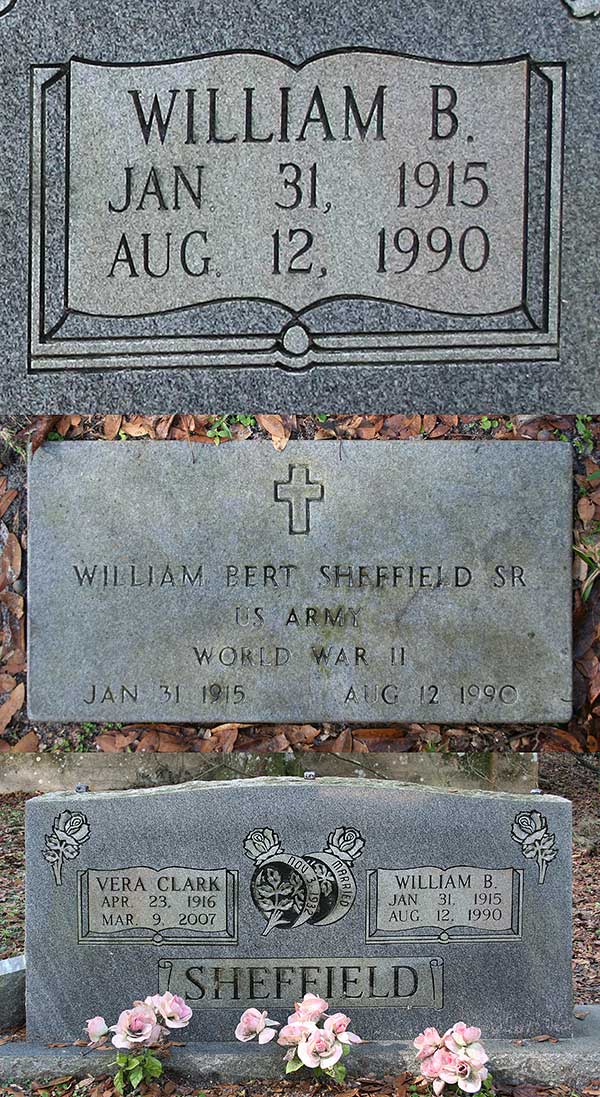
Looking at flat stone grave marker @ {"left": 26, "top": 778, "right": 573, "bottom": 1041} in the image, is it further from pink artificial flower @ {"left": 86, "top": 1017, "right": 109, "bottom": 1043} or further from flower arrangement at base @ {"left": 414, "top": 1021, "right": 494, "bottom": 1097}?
flower arrangement at base @ {"left": 414, "top": 1021, "right": 494, "bottom": 1097}

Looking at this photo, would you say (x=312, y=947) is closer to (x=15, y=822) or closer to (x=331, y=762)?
(x=331, y=762)

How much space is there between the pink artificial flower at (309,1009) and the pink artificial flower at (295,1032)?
2 cm

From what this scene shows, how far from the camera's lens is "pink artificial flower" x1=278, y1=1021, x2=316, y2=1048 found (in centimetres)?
266

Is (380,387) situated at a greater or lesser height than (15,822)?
greater

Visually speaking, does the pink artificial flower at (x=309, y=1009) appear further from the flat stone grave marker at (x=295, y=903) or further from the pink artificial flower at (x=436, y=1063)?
the pink artificial flower at (x=436, y=1063)

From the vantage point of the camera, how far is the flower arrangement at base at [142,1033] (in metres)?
2.65

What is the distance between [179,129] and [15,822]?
319cm

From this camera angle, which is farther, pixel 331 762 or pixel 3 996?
pixel 331 762

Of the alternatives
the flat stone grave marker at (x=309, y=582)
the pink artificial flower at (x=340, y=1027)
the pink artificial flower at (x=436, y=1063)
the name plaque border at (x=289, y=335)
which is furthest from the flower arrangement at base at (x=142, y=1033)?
the name plaque border at (x=289, y=335)

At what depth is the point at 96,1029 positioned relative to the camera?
2744 millimetres

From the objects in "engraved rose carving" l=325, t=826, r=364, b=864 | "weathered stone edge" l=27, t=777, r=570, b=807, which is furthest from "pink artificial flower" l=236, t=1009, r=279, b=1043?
"weathered stone edge" l=27, t=777, r=570, b=807

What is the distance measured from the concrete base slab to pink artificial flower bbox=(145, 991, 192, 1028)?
0.17 metres

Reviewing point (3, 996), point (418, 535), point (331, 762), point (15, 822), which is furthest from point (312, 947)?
point (15, 822)

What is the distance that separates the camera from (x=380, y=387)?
3.32 metres
